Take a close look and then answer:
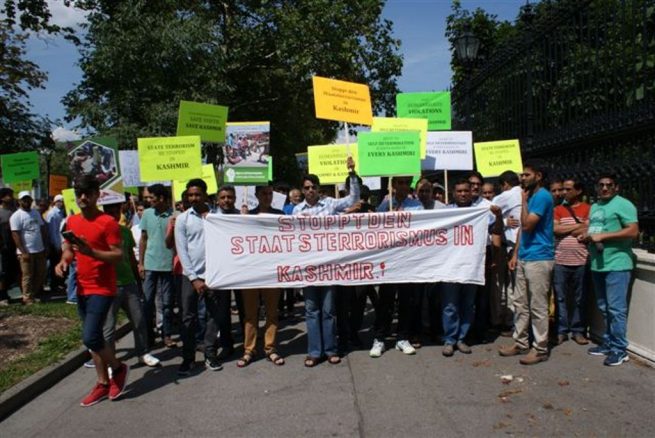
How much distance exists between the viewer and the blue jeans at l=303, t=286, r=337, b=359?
6078 millimetres

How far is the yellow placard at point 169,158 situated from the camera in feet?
22.5

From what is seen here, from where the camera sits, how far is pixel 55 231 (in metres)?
11.4

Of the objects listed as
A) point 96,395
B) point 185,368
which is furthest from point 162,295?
point 96,395

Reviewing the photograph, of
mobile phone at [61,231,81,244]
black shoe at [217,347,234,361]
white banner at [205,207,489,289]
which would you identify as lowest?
black shoe at [217,347,234,361]

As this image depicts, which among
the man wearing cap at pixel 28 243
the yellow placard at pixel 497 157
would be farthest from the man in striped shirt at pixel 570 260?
the man wearing cap at pixel 28 243

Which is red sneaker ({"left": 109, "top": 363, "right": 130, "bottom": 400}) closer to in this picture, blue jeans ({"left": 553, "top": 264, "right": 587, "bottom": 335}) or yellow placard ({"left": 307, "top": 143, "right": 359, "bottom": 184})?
yellow placard ({"left": 307, "top": 143, "right": 359, "bottom": 184})

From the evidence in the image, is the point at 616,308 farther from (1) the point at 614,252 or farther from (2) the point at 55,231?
(2) the point at 55,231

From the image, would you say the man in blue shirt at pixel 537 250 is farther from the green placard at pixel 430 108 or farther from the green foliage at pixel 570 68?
the green placard at pixel 430 108

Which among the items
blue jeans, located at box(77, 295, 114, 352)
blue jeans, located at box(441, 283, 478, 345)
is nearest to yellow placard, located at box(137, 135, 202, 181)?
blue jeans, located at box(77, 295, 114, 352)

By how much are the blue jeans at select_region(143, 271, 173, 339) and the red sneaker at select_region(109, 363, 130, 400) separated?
1.62 meters

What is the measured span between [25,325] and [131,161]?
3.34 metres

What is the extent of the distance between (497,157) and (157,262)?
4.94 metres

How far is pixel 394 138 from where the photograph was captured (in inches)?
267

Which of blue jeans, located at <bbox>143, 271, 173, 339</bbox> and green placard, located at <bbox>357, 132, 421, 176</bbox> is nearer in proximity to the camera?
green placard, located at <bbox>357, 132, 421, 176</bbox>
